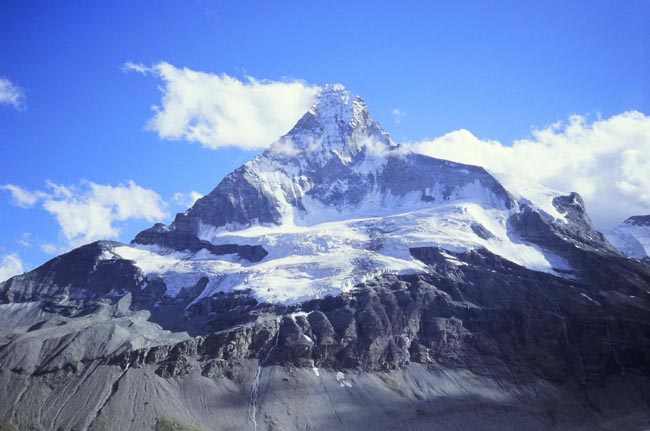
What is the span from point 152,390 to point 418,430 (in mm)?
84732

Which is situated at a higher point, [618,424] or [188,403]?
[188,403]

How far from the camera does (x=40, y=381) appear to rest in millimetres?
197625

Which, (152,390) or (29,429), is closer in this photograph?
(29,429)

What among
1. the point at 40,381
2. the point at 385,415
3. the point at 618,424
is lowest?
the point at 618,424

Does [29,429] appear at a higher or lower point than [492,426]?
higher

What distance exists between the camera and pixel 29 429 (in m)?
176

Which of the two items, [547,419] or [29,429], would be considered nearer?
[29,429]

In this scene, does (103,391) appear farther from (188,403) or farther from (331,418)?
Result: (331,418)

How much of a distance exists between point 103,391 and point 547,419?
469 ft

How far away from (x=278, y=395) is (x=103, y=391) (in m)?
55.3

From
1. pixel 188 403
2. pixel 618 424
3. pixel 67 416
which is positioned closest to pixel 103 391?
pixel 67 416

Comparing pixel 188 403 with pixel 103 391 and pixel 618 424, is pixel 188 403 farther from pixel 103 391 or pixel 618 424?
pixel 618 424

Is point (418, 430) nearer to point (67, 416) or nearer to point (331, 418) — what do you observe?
point (331, 418)

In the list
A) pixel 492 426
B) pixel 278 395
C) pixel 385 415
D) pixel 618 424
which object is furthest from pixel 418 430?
pixel 618 424
